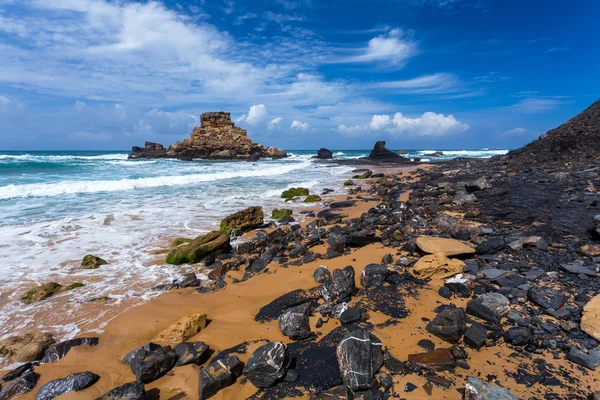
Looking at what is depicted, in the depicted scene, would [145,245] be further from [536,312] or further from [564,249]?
[564,249]

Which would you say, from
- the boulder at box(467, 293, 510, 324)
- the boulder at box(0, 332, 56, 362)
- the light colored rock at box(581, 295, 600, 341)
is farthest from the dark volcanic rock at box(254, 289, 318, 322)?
the light colored rock at box(581, 295, 600, 341)

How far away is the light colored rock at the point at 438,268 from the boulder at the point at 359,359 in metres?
1.86

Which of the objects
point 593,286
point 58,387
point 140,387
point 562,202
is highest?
point 562,202

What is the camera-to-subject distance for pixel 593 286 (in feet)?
12.2

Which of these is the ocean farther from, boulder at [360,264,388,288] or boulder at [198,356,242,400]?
boulder at [360,264,388,288]

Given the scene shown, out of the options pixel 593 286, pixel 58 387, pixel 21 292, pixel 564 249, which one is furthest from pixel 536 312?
pixel 21 292

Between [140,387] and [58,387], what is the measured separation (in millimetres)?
1043

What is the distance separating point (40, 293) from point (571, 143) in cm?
2203

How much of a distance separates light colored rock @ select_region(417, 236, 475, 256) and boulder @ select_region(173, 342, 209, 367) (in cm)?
379

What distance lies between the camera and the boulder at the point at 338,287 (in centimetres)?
420

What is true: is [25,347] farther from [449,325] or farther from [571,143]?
[571,143]

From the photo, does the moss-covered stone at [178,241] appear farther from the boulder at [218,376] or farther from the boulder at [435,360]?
the boulder at [435,360]

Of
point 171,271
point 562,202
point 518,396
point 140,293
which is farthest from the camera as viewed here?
point 562,202

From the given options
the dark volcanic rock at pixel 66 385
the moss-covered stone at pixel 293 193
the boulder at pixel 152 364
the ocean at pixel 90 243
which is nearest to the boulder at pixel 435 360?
the boulder at pixel 152 364
